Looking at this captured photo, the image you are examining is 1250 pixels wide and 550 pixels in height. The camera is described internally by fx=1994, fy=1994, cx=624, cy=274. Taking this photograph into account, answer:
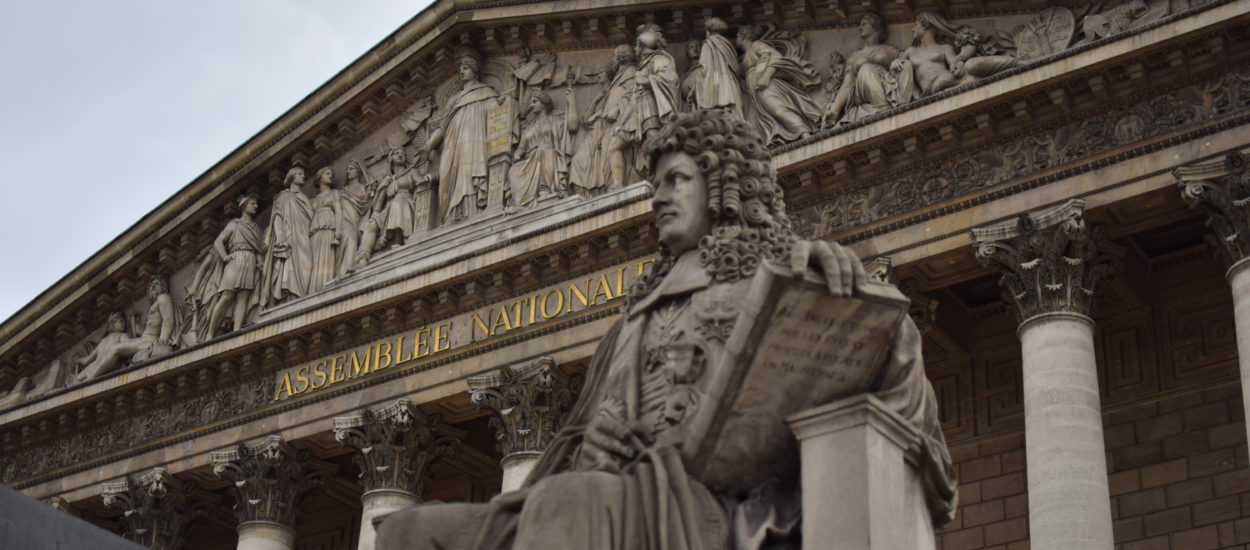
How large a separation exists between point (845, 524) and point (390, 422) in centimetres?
1537

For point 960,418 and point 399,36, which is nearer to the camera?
point 960,418

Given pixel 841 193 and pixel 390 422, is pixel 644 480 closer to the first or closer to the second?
pixel 841 193

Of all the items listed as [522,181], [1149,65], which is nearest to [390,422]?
[522,181]

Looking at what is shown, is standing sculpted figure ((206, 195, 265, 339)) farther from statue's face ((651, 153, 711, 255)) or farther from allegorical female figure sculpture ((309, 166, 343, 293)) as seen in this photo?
statue's face ((651, 153, 711, 255))

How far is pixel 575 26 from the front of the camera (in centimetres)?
2088

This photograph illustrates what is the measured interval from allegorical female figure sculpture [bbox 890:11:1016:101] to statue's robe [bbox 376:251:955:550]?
39.7ft

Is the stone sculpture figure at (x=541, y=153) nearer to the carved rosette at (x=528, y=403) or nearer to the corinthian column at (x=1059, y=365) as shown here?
the carved rosette at (x=528, y=403)

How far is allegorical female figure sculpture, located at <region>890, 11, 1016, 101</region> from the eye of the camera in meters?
17.2

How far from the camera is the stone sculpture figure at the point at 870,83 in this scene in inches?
698

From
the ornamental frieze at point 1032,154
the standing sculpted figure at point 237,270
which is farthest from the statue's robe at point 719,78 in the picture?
the standing sculpted figure at point 237,270

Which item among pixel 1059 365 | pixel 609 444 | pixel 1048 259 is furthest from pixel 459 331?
pixel 609 444

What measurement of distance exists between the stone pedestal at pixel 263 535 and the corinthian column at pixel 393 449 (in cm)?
112

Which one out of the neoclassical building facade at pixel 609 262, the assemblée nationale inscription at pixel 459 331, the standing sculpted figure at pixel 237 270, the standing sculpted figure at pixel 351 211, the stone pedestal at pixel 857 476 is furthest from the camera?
the standing sculpted figure at pixel 237 270

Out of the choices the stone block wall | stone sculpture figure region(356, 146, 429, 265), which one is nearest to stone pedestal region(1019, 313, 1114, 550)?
the stone block wall
